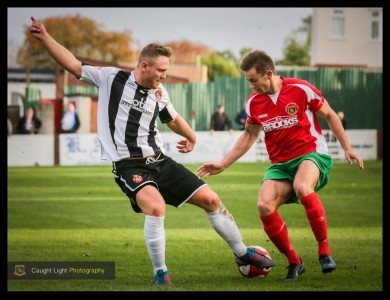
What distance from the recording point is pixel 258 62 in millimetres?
8898

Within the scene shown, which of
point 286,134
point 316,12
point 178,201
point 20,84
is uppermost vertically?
point 316,12

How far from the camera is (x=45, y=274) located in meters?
9.44

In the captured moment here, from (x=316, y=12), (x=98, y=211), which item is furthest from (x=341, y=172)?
(x=316, y=12)

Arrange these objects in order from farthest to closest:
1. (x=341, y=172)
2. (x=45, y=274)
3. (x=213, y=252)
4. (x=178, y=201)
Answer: (x=341, y=172) → (x=213, y=252) → (x=45, y=274) → (x=178, y=201)

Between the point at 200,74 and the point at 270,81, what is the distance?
68.9 metres

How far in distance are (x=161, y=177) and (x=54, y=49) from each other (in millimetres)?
1518

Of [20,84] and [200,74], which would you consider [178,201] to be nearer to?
[20,84]

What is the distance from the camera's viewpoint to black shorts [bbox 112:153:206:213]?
863cm

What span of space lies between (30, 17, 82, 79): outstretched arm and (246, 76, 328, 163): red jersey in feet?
5.92

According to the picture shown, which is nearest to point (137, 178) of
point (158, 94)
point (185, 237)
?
point (158, 94)

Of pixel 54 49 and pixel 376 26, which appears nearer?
pixel 54 49

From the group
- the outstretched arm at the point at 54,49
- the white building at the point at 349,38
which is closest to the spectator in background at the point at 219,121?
the white building at the point at 349,38

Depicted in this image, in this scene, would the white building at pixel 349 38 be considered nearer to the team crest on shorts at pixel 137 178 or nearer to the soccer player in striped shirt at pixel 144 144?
the soccer player in striped shirt at pixel 144 144

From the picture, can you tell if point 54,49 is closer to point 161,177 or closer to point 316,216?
point 161,177
